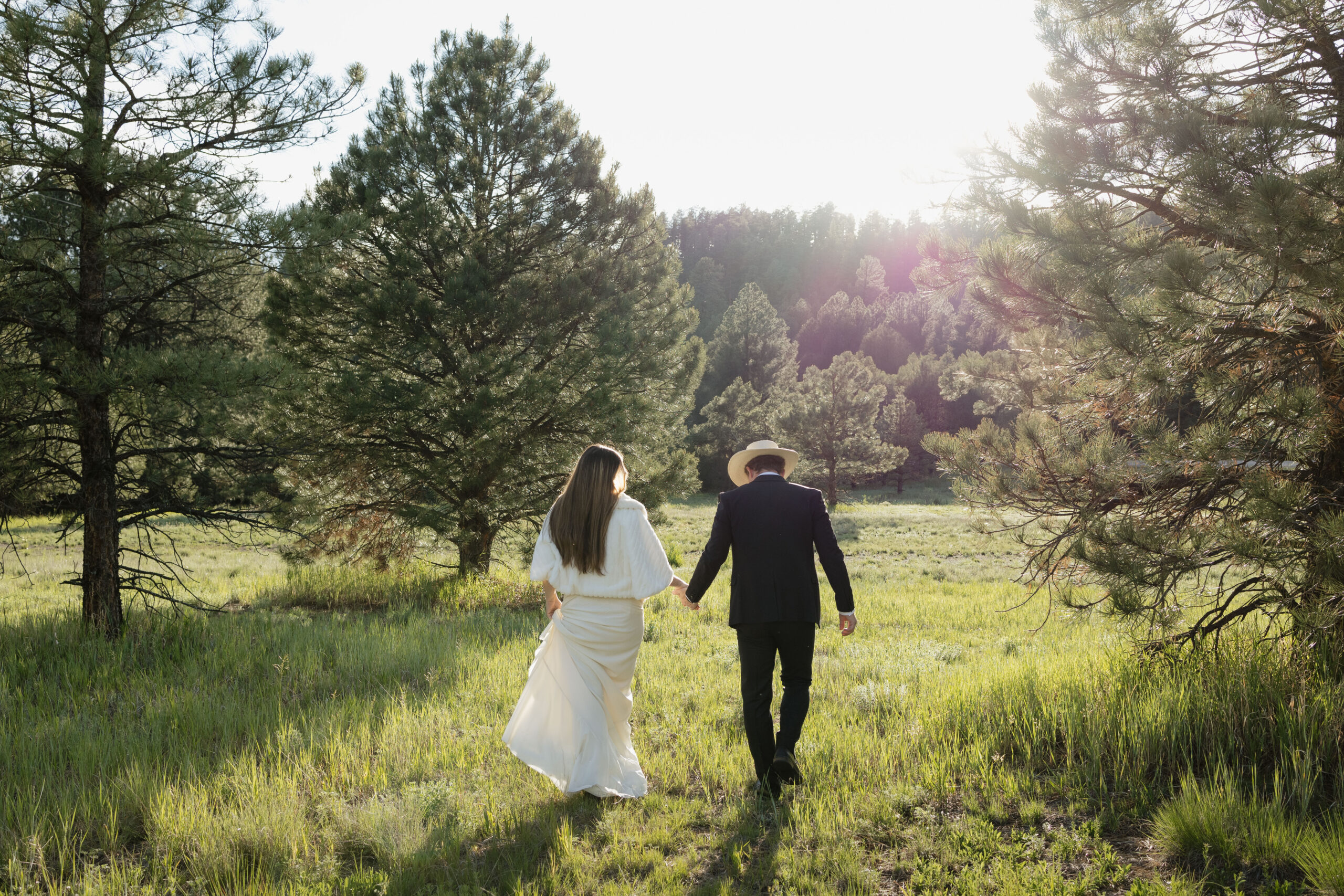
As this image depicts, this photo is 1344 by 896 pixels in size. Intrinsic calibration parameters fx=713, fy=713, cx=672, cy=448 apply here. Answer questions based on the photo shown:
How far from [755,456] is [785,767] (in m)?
1.88

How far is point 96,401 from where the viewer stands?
694 centimetres

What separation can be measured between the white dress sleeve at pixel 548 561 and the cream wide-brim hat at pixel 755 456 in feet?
3.90

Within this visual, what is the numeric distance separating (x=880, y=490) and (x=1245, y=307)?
161ft

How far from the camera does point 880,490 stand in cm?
5181

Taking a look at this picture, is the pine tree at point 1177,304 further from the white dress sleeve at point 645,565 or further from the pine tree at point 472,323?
the pine tree at point 472,323

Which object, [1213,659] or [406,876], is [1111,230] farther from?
[406,876]

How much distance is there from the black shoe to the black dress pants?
0.12ft

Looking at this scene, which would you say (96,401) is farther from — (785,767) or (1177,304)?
(1177,304)

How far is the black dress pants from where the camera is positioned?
4.20 m

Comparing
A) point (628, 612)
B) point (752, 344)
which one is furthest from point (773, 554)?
point (752, 344)

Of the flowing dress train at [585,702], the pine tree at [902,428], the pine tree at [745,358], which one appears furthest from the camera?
the pine tree at [745,358]

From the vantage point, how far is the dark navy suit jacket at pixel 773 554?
4.15 metres

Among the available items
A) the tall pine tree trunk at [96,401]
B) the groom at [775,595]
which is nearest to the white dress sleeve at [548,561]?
the groom at [775,595]

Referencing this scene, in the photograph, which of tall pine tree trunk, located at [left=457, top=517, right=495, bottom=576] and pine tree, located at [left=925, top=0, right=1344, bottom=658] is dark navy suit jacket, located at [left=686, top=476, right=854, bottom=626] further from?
tall pine tree trunk, located at [left=457, top=517, right=495, bottom=576]
